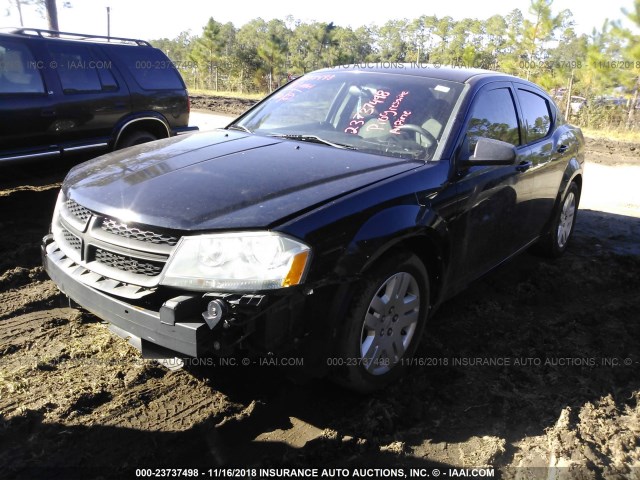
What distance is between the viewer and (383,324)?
2832mm

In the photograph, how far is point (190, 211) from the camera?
2.45 meters

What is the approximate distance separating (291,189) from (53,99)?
15.1 ft

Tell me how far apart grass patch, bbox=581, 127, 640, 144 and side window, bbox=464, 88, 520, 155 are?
14.8m

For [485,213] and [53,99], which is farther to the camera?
[53,99]

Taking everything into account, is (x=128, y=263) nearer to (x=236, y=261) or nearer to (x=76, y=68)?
(x=236, y=261)

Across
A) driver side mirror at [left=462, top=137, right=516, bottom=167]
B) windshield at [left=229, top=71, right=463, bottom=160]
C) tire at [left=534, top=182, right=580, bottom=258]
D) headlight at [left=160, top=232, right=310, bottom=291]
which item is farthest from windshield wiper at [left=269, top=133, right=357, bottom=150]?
tire at [left=534, top=182, right=580, bottom=258]

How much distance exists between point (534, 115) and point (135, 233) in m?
3.66

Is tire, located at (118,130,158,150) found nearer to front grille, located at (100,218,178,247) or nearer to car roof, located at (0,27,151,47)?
car roof, located at (0,27,151,47)

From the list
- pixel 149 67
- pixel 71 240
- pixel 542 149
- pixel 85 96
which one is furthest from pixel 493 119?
pixel 149 67

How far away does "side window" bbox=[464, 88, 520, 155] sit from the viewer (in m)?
3.50

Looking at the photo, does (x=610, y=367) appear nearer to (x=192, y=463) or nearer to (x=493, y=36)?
(x=192, y=463)

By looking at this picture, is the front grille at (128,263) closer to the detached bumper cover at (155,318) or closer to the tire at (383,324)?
the detached bumper cover at (155,318)

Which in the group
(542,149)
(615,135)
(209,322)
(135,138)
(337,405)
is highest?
(542,149)

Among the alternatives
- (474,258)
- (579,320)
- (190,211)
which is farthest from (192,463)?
(579,320)
